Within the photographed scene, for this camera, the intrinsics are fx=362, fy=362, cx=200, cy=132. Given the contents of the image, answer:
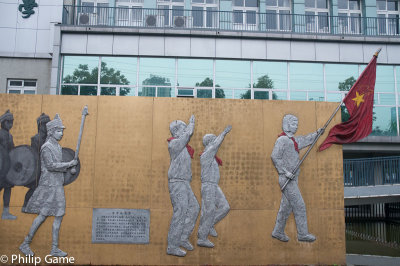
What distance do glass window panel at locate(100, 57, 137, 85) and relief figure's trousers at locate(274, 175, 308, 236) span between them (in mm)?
9851

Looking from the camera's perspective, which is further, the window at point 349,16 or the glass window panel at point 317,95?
the window at point 349,16

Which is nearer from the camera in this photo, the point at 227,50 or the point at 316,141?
the point at 316,141

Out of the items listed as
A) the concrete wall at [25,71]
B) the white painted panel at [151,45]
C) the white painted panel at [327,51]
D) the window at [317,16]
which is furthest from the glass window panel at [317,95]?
the concrete wall at [25,71]

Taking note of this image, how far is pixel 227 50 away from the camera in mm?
16375

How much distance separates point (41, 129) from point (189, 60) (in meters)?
9.12

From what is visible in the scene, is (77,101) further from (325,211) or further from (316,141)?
(325,211)

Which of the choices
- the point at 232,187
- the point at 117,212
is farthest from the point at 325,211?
the point at 117,212

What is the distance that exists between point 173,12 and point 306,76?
23.2 ft

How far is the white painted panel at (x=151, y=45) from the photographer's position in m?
16.2

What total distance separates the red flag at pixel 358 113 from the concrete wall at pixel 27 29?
13.8 metres

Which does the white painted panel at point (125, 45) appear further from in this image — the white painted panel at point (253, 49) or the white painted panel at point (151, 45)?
the white painted panel at point (253, 49)

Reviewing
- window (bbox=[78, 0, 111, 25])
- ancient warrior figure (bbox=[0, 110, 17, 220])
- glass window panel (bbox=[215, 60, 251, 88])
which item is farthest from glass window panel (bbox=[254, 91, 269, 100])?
ancient warrior figure (bbox=[0, 110, 17, 220])

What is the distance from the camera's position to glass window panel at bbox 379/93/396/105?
1727cm

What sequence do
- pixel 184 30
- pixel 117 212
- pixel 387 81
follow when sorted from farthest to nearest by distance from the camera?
pixel 387 81, pixel 184 30, pixel 117 212
